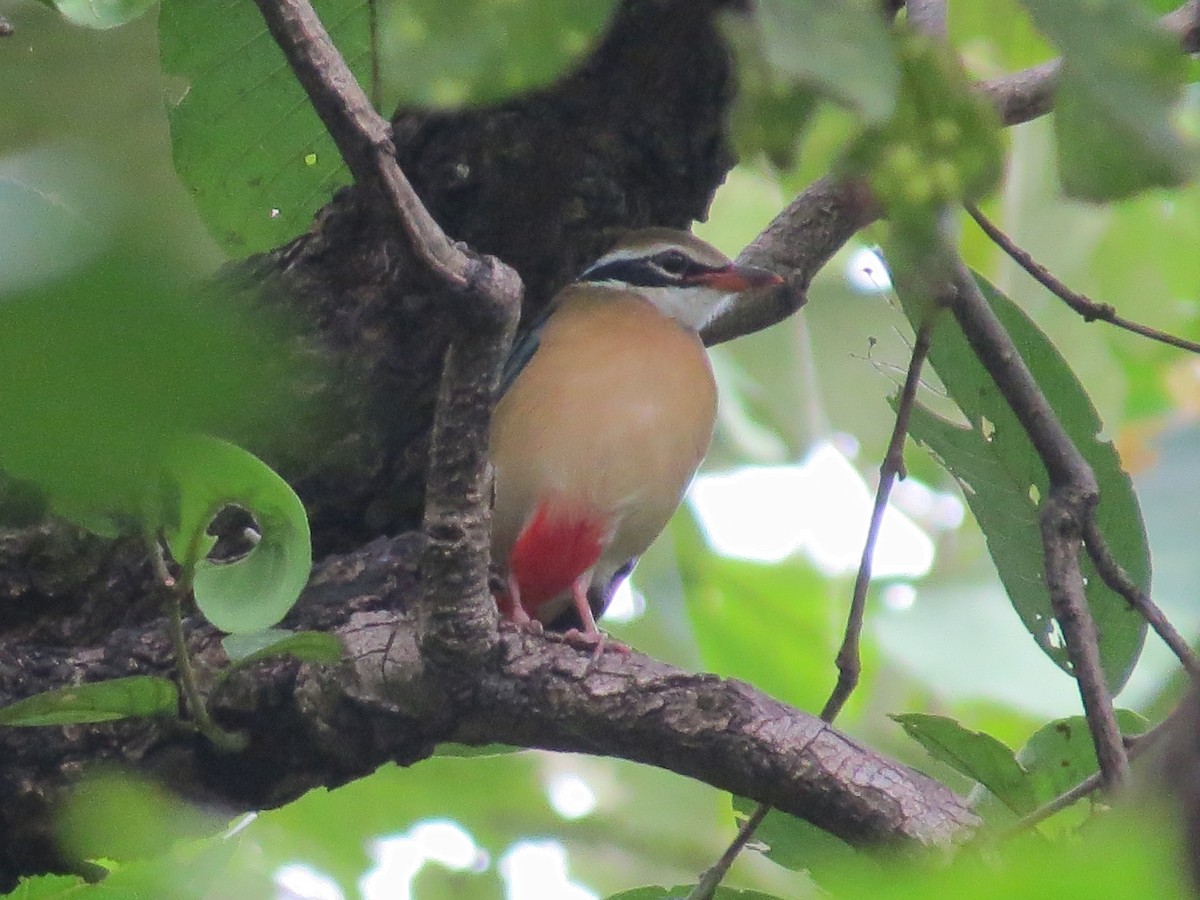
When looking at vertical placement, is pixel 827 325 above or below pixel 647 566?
above

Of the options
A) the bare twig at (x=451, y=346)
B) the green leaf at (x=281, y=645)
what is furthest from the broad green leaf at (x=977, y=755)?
the green leaf at (x=281, y=645)

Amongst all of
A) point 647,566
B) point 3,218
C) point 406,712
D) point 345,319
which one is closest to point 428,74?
point 3,218

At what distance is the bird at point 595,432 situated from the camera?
3668mm

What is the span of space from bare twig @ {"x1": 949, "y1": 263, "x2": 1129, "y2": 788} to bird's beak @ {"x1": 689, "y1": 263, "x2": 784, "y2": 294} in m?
1.18

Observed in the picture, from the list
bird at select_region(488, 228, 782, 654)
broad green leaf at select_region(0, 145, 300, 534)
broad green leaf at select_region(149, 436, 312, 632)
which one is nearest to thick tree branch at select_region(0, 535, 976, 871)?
broad green leaf at select_region(149, 436, 312, 632)

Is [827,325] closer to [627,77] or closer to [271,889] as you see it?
[627,77]

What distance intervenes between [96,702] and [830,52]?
1.74m

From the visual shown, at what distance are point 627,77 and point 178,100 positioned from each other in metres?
0.93

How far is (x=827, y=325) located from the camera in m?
6.10

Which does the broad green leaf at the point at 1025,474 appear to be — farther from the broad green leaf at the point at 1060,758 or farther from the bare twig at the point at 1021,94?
the bare twig at the point at 1021,94

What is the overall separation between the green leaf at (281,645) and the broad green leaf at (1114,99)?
162cm

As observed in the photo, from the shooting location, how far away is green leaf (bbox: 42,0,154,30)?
2.30 meters

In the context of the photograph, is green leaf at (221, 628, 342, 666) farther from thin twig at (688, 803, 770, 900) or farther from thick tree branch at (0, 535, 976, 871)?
thin twig at (688, 803, 770, 900)

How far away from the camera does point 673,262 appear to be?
4141 mm
